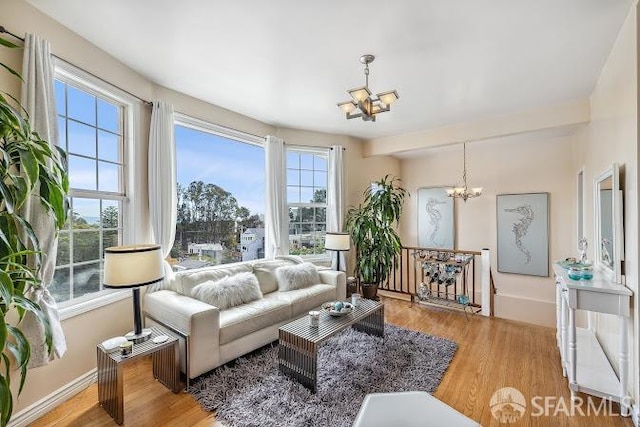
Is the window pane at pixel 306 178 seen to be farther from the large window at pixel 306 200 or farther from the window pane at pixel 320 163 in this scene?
the window pane at pixel 320 163

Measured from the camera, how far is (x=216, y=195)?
3760 mm

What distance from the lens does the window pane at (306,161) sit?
15.6 ft

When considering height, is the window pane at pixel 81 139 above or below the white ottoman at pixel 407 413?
above

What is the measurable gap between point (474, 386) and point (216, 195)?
3418mm

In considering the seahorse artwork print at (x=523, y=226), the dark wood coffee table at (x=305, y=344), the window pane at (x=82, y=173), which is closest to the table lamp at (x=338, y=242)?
the dark wood coffee table at (x=305, y=344)

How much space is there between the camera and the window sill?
7.14 feet

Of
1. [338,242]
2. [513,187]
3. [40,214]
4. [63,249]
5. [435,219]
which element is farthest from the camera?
[435,219]

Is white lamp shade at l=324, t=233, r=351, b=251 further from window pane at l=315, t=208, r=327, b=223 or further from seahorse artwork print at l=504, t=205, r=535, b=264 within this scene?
seahorse artwork print at l=504, t=205, r=535, b=264

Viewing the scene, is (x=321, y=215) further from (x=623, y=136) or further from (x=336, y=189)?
(x=623, y=136)

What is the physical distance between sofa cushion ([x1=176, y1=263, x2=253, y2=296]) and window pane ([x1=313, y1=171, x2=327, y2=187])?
1.92 meters

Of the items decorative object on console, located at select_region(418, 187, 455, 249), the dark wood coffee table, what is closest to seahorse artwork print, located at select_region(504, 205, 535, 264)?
decorative object on console, located at select_region(418, 187, 455, 249)

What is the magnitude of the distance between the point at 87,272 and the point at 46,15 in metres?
1.97

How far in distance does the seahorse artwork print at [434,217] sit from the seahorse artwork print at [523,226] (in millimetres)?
1291

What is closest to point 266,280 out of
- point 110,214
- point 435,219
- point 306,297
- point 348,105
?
point 306,297
